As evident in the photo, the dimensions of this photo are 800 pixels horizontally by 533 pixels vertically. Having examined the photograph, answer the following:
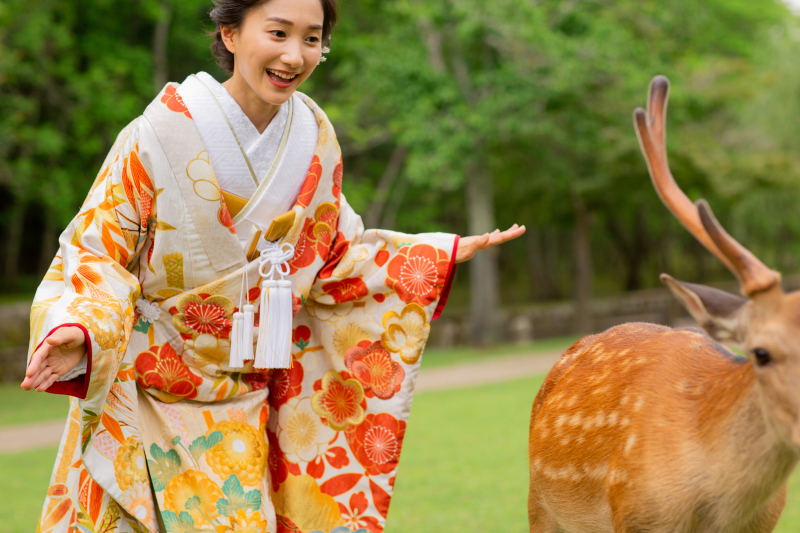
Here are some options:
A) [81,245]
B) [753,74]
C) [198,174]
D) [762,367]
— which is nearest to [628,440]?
[762,367]

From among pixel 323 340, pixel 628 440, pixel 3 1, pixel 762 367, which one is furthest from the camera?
pixel 3 1

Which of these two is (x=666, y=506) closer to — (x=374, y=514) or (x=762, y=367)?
(x=762, y=367)

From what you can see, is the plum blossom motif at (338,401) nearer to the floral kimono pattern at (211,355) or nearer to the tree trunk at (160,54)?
the floral kimono pattern at (211,355)

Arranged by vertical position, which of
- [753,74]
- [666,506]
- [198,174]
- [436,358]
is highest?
[753,74]

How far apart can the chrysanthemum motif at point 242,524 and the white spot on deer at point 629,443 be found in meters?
1.12

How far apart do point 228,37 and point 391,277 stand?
949 mm

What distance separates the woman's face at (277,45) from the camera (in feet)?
8.21

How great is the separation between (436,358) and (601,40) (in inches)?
244

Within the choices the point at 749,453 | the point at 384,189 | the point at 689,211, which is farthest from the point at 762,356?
the point at 384,189

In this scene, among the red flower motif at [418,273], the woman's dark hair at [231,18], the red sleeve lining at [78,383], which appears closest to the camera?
the red sleeve lining at [78,383]

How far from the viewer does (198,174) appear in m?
2.49

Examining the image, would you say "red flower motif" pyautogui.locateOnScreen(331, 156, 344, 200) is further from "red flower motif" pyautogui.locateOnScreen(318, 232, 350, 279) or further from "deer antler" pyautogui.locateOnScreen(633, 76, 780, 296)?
"deer antler" pyautogui.locateOnScreen(633, 76, 780, 296)

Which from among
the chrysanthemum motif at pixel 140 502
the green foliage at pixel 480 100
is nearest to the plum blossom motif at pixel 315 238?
the chrysanthemum motif at pixel 140 502

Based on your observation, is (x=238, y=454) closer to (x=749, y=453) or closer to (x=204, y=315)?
(x=204, y=315)
